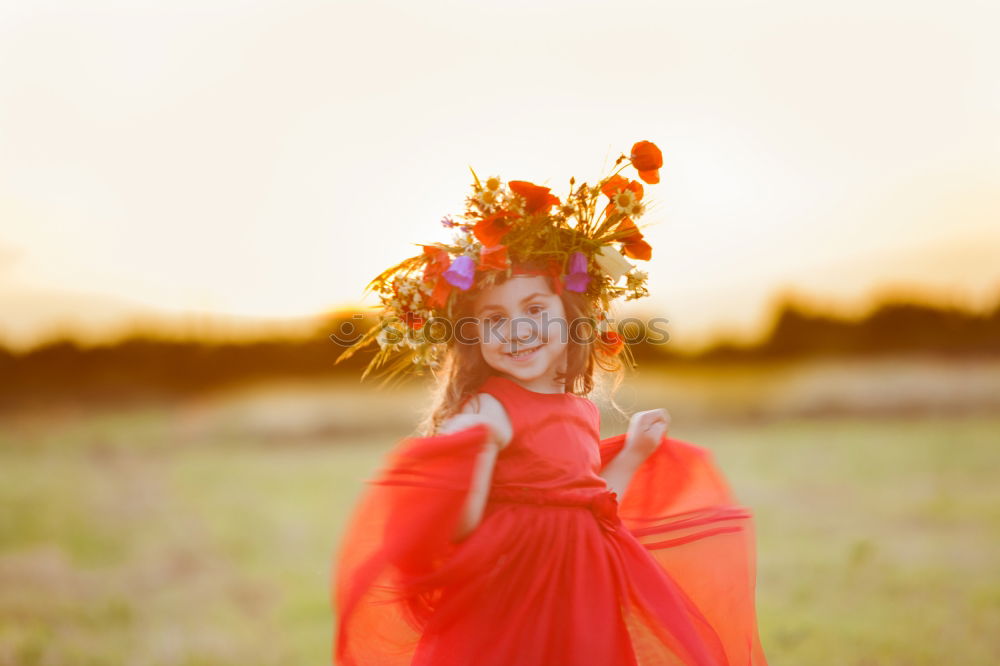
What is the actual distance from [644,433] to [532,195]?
2.81 feet

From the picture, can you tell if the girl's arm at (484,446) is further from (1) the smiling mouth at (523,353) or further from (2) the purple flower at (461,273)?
(2) the purple flower at (461,273)

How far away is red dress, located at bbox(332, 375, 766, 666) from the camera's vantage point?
2283 millimetres

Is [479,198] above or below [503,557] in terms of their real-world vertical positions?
above

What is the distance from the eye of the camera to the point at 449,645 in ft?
7.64

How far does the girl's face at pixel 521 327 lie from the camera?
8.39ft

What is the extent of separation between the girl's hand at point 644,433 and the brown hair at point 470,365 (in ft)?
0.75

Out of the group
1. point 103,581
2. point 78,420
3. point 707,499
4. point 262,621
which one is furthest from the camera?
point 78,420

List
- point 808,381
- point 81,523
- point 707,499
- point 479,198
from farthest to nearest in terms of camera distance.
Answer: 1. point 808,381
2. point 81,523
3. point 707,499
4. point 479,198

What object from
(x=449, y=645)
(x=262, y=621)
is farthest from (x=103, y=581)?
(x=449, y=645)

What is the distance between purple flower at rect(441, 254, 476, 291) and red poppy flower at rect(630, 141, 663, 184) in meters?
0.63

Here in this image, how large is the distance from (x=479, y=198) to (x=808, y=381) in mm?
8894

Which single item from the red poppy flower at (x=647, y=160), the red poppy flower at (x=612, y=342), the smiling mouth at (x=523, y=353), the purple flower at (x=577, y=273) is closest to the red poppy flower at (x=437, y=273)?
the smiling mouth at (x=523, y=353)

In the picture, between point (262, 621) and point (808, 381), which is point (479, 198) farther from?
point (808, 381)

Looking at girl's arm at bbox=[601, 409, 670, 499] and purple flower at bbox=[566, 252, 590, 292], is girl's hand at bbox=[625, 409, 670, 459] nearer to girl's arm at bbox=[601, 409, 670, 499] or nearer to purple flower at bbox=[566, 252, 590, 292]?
girl's arm at bbox=[601, 409, 670, 499]
